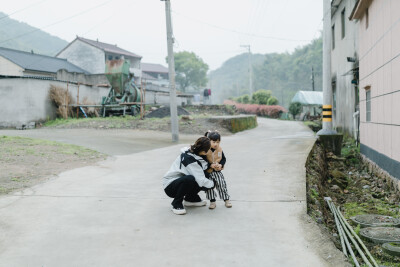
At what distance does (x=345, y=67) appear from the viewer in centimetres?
1443

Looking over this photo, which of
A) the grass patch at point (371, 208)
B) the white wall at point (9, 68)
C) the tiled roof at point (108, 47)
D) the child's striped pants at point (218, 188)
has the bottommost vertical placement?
the grass patch at point (371, 208)

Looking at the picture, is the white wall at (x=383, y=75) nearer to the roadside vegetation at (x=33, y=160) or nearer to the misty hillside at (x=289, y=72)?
the roadside vegetation at (x=33, y=160)

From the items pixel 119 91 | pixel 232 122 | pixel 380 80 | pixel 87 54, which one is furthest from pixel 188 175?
pixel 87 54

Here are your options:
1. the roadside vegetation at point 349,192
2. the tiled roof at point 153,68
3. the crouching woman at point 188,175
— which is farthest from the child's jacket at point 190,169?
the tiled roof at point 153,68

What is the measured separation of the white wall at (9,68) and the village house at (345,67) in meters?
24.3

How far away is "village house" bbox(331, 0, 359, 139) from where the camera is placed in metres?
12.8

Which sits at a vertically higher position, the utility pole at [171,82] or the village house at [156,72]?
the village house at [156,72]

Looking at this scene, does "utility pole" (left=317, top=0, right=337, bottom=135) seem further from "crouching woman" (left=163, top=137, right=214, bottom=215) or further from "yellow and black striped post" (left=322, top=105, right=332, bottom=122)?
"crouching woman" (left=163, top=137, right=214, bottom=215)

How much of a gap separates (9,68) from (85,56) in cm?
1164

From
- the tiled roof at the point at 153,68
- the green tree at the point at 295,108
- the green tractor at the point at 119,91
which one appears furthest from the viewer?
the tiled roof at the point at 153,68

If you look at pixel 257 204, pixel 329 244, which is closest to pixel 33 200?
pixel 257 204

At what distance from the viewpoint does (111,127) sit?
16578 mm

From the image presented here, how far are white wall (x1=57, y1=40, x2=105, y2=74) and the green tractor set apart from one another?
776 inches

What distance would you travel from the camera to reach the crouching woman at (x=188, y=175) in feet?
14.0
